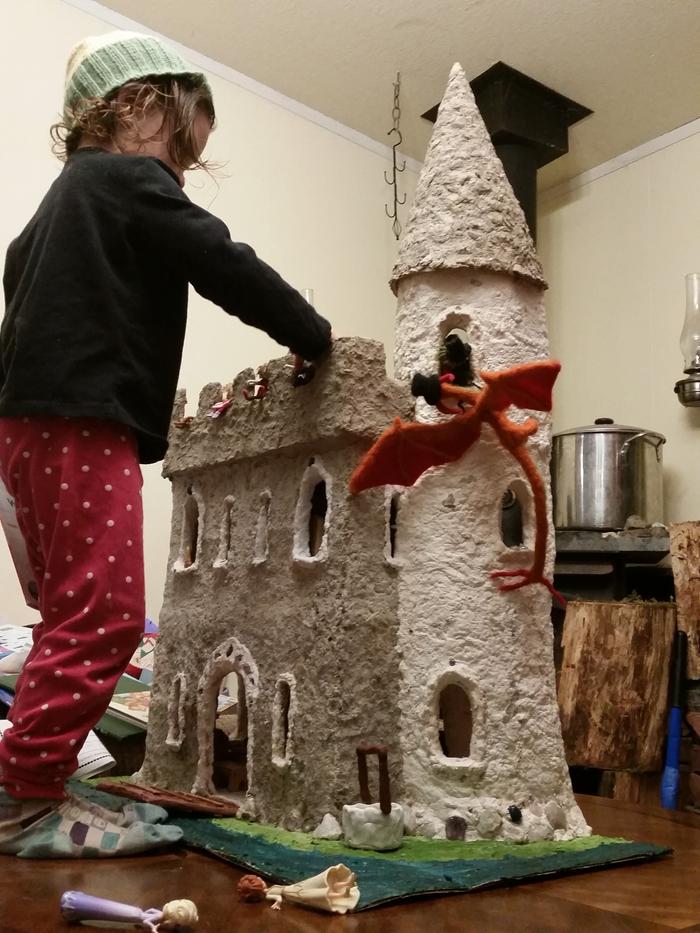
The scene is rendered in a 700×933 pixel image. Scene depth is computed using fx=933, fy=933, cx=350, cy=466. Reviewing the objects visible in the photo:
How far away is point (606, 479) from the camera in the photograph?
9.53 ft

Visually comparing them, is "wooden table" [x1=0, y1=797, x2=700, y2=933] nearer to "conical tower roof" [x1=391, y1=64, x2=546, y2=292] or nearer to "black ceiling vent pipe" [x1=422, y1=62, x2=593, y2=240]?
"conical tower roof" [x1=391, y1=64, x2=546, y2=292]

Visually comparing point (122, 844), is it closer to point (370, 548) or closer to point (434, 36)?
point (370, 548)

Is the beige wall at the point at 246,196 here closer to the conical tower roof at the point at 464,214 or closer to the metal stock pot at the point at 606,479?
the metal stock pot at the point at 606,479

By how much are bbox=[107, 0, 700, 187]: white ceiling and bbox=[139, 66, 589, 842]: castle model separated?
1.26 m

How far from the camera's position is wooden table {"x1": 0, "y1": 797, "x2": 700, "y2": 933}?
1.06 meters

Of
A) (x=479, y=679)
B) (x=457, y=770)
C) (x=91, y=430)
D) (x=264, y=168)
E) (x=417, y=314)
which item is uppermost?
(x=264, y=168)

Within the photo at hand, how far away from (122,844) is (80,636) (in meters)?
0.31

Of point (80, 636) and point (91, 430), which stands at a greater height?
point (91, 430)

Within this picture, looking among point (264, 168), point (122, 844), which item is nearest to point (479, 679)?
point (122, 844)

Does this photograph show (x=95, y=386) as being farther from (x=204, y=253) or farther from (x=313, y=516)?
(x=313, y=516)

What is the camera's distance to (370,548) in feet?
5.03

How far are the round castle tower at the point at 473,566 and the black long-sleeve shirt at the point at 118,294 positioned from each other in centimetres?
38

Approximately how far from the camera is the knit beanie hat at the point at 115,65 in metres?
1.43

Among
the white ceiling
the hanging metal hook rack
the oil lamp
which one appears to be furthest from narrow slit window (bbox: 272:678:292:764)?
the hanging metal hook rack
